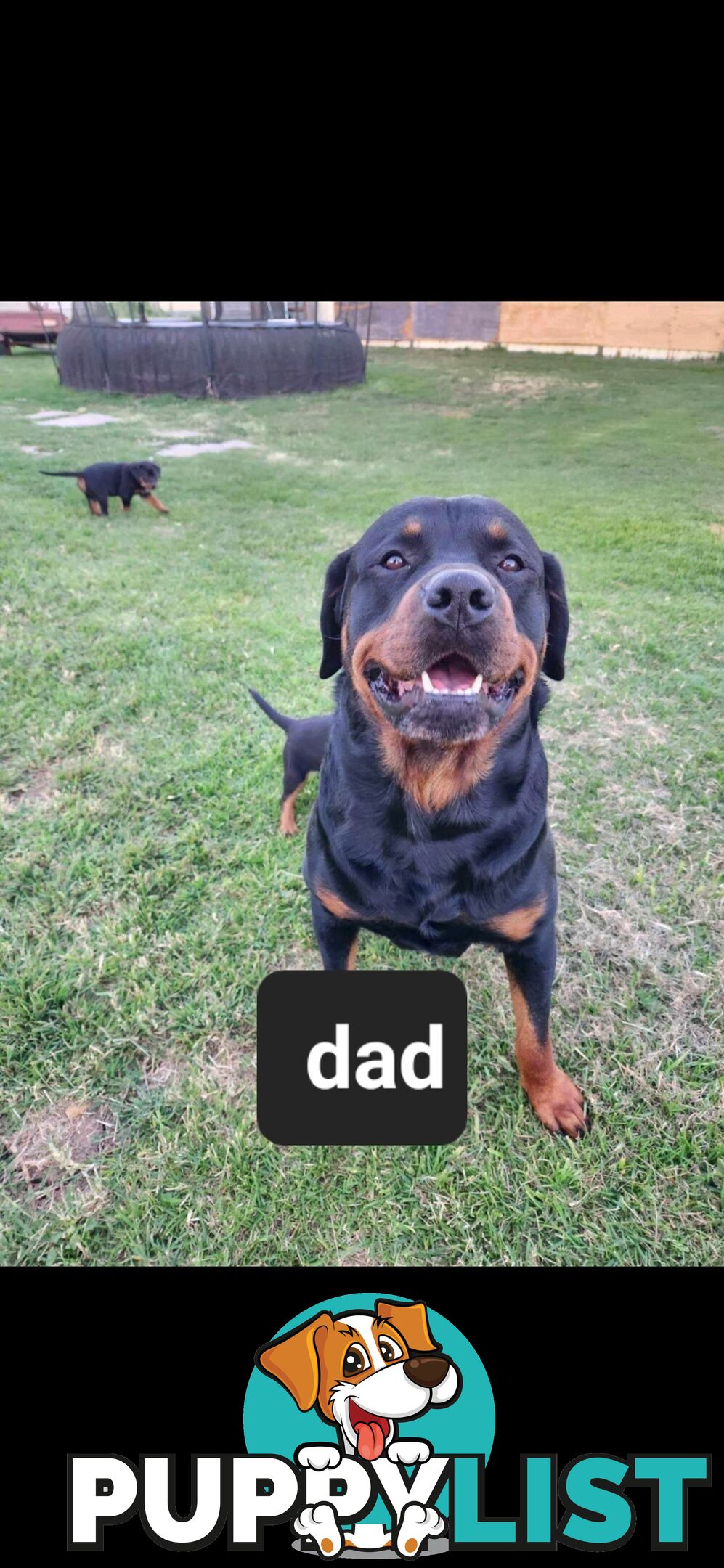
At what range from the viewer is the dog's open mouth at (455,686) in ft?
2.66

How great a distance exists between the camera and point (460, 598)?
0.74m

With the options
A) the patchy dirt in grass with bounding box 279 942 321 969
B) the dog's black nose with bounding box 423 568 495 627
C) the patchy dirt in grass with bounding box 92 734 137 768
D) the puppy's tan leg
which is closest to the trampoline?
the dog's black nose with bounding box 423 568 495 627

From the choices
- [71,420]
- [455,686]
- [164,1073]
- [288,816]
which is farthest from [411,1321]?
[71,420]

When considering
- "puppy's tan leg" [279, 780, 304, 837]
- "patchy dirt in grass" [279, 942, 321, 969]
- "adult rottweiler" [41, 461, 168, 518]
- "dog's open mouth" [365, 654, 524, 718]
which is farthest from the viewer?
"adult rottweiler" [41, 461, 168, 518]

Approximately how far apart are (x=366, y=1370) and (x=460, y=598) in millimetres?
776

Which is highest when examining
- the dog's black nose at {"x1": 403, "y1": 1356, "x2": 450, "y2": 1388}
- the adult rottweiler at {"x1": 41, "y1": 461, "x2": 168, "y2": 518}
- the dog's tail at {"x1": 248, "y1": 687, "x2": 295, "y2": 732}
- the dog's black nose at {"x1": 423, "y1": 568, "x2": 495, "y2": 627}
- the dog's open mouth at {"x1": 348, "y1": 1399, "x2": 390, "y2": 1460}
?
the adult rottweiler at {"x1": 41, "y1": 461, "x2": 168, "y2": 518}

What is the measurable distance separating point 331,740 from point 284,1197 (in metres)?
0.66

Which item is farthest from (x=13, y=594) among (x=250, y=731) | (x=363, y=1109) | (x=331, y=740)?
(x=363, y=1109)

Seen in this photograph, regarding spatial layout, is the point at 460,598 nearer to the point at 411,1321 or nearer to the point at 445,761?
the point at 445,761

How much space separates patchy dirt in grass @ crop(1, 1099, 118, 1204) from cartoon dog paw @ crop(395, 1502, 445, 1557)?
561 mm

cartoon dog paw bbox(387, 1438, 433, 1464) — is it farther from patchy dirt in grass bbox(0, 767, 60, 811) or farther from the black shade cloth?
the black shade cloth

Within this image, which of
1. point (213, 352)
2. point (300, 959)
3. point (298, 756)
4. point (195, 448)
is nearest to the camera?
point (300, 959)

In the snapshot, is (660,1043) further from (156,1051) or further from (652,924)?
(156,1051)

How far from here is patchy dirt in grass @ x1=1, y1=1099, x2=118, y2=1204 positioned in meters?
1.01
